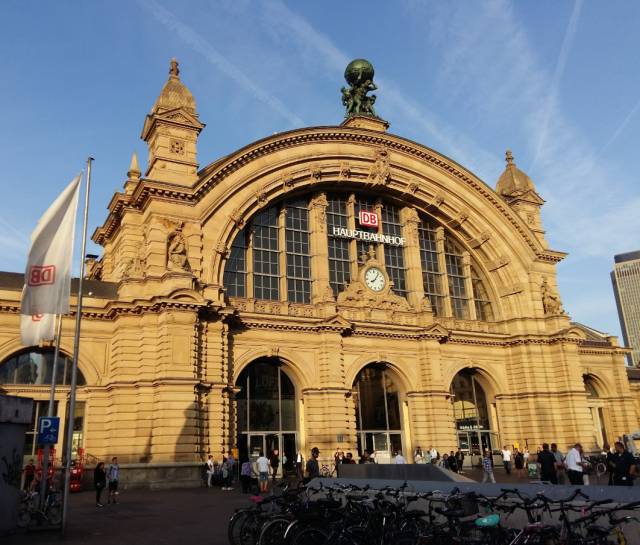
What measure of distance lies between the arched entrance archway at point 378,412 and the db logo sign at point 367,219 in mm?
10121

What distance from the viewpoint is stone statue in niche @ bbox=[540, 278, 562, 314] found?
47.2 m

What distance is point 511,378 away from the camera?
45.8 m

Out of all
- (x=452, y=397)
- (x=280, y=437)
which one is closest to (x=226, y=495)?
(x=280, y=437)

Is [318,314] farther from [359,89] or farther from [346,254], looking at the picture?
[359,89]

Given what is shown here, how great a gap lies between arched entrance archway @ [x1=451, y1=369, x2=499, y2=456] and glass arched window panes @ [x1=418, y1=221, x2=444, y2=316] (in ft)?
17.5

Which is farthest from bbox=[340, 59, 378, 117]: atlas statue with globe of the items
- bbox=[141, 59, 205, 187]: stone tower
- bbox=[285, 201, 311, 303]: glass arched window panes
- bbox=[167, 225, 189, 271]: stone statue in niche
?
bbox=[167, 225, 189, 271]: stone statue in niche

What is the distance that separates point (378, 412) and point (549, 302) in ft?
55.4

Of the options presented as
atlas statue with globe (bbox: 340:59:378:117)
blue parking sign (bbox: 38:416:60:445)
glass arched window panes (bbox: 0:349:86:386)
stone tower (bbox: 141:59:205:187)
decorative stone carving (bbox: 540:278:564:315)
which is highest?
atlas statue with globe (bbox: 340:59:378:117)

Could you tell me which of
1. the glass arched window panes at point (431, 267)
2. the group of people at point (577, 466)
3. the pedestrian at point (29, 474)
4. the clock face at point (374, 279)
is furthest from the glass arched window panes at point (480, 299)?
the pedestrian at point (29, 474)

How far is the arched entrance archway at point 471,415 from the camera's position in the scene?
43.8 meters

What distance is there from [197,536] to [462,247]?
37.3m

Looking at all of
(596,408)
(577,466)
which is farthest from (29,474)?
(596,408)

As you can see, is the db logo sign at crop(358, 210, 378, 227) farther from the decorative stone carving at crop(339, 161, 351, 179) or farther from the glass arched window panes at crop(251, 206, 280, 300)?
the glass arched window panes at crop(251, 206, 280, 300)

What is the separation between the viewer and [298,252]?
135ft
